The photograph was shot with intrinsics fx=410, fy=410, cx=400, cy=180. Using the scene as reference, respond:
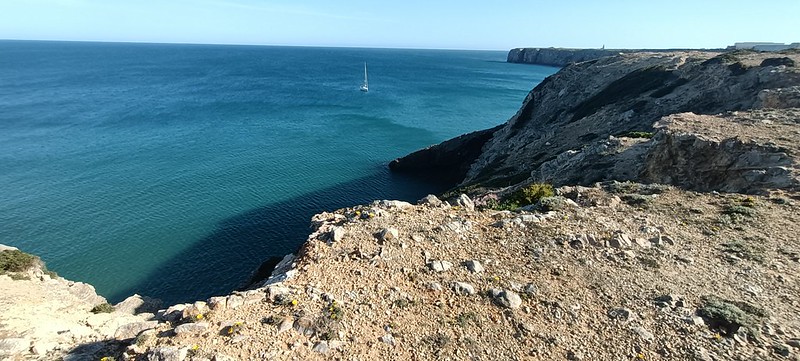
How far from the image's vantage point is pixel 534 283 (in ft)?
50.2

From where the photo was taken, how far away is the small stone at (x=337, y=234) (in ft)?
58.9

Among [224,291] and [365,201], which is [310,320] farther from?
[365,201]

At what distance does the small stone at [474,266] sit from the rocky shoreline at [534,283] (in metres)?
0.06

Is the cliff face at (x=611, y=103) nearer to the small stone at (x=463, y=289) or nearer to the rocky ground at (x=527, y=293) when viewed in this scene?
the rocky ground at (x=527, y=293)

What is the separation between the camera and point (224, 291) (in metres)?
30.9

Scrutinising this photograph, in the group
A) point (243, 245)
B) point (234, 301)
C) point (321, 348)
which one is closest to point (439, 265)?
point (321, 348)

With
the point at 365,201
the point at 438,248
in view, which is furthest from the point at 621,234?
the point at 365,201

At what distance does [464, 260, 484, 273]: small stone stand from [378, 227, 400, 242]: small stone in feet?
11.1

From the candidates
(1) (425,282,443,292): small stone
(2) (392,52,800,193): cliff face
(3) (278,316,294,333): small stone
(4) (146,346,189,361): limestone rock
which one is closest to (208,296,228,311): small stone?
(4) (146,346,189,361): limestone rock

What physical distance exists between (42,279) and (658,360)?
114 feet

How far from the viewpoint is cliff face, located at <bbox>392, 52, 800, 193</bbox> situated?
1352 inches

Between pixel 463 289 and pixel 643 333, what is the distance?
19.0 feet

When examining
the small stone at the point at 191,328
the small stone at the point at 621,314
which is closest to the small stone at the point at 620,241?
the small stone at the point at 621,314

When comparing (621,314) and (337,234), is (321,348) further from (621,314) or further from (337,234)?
(621,314)
